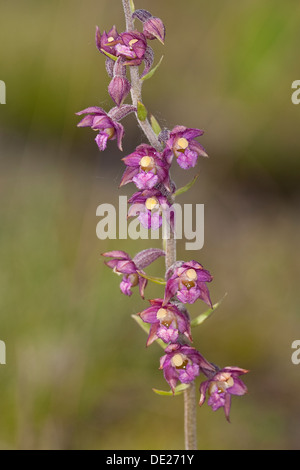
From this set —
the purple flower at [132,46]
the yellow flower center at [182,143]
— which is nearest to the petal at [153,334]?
the yellow flower center at [182,143]

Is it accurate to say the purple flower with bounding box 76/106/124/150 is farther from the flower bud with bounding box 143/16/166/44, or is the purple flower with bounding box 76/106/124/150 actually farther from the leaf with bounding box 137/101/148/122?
the flower bud with bounding box 143/16/166/44

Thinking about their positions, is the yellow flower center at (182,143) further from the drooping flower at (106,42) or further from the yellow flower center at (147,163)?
the drooping flower at (106,42)

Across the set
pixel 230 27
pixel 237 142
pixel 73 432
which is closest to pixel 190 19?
pixel 230 27

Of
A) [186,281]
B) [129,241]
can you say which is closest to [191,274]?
[186,281]

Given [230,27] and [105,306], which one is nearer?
[105,306]

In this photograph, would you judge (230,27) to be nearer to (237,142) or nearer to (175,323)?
(237,142)
